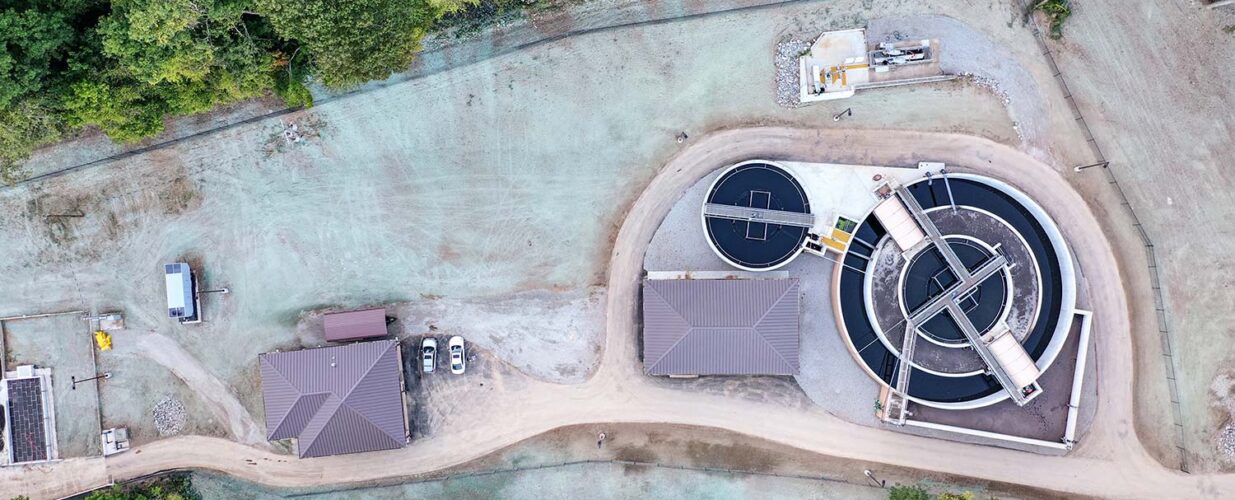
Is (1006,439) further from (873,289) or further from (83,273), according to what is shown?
(83,273)

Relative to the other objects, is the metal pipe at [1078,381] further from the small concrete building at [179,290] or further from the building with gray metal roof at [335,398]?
the small concrete building at [179,290]

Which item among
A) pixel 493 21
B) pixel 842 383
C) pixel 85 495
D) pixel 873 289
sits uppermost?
pixel 493 21

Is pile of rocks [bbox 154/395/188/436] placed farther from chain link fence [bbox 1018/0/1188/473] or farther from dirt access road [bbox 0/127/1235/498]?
chain link fence [bbox 1018/0/1188/473]

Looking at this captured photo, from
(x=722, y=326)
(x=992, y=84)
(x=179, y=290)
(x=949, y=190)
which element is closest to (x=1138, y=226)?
(x=949, y=190)

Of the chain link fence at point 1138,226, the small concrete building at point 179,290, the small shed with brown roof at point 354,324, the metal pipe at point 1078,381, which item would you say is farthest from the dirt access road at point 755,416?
the small concrete building at point 179,290

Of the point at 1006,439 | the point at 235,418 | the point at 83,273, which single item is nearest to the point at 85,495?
the point at 235,418
